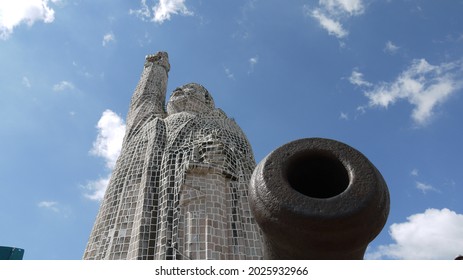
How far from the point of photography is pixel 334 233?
1.77 m

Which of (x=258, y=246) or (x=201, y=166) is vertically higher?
(x=201, y=166)

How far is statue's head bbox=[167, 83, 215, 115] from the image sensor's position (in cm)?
975

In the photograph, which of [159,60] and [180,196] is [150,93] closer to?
[159,60]

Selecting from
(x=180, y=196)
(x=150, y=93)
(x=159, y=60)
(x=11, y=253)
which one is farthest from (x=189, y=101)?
(x=11, y=253)

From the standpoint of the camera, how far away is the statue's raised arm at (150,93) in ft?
32.1

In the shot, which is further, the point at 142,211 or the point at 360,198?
the point at 142,211

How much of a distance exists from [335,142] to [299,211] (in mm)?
535

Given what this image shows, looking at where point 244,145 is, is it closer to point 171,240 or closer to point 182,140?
point 182,140

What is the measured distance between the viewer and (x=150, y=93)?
10.7 m

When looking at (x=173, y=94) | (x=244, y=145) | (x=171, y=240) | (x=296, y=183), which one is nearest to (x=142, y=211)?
(x=171, y=240)

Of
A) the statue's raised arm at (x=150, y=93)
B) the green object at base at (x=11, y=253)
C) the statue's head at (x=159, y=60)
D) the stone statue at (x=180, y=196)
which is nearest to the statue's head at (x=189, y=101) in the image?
the statue's raised arm at (x=150, y=93)

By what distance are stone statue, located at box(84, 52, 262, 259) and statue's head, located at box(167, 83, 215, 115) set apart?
2.32 ft

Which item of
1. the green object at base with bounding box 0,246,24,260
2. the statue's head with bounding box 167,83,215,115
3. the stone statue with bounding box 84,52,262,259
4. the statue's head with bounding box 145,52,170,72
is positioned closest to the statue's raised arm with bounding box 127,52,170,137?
the statue's head with bounding box 145,52,170,72

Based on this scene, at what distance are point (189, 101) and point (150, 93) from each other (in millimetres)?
1482
